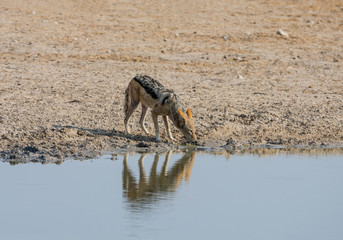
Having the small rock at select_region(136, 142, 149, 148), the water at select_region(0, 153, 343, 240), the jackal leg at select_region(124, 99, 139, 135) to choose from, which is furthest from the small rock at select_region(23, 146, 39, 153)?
the jackal leg at select_region(124, 99, 139, 135)

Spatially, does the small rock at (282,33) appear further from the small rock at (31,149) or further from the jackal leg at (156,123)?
the small rock at (31,149)

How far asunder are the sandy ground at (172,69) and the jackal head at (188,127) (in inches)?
11.9

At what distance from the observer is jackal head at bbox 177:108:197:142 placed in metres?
11.5

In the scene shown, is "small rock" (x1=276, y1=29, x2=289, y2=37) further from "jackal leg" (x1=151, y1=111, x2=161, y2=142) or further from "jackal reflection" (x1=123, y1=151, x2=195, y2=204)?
"jackal reflection" (x1=123, y1=151, x2=195, y2=204)

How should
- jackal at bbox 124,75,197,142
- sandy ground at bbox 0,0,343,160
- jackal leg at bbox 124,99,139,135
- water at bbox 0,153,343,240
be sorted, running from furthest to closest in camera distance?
sandy ground at bbox 0,0,343,160
jackal leg at bbox 124,99,139,135
jackal at bbox 124,75,197,142
water at bbox 0,153,343,240

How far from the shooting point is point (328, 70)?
16.7 meters

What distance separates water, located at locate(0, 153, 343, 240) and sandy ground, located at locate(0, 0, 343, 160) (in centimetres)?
107

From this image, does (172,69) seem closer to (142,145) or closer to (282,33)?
(282,33)

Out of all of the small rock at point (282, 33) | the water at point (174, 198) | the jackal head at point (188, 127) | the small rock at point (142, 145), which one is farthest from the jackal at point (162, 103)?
the small rock at point (282, 33)

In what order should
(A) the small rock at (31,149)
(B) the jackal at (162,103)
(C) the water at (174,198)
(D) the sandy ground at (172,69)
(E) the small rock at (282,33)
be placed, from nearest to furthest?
1. (C) the water at (174,198)
2. (A) the small rock at (31,149)
3. (B) the jackal at (162,103)
4. (D) the sandy ground at (172,69)
5. (E) the small rock at (282,33)

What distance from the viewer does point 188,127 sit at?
11.6 meters

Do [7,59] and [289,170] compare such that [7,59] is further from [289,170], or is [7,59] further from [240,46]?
[289,170]

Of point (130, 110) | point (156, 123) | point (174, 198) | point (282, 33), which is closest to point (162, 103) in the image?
point (156, 123)

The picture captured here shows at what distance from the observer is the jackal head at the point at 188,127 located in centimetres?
1152
